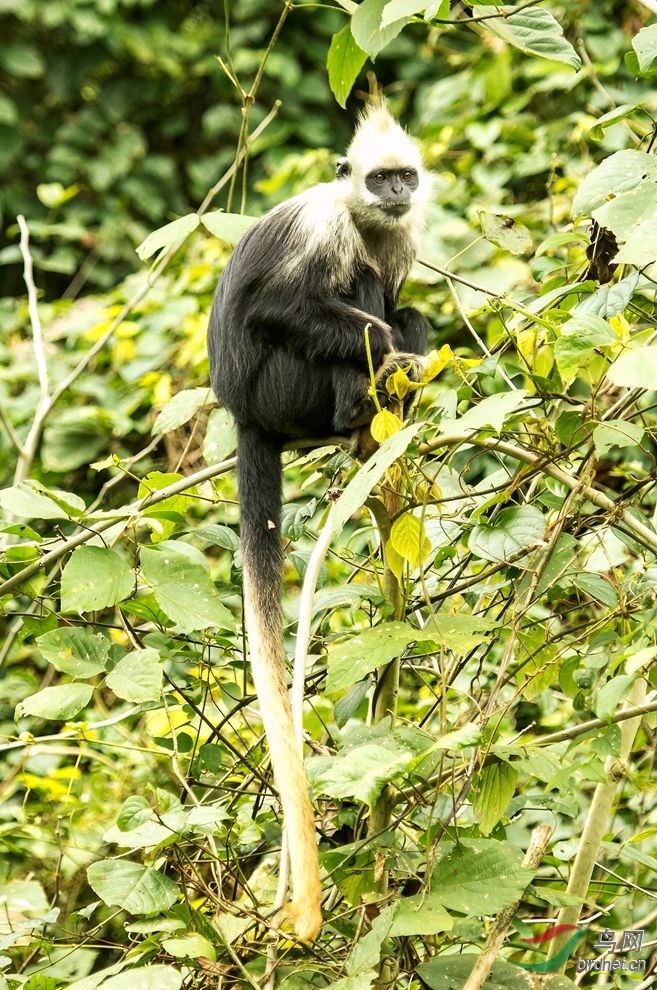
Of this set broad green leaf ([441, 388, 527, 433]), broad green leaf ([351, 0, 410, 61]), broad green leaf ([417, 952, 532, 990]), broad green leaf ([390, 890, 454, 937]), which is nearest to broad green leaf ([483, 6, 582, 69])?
broad green leaf ([351, 0, 410, 61])

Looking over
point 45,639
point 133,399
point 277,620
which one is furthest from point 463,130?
point 45,639

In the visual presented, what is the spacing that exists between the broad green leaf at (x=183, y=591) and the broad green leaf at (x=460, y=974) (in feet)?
2.69

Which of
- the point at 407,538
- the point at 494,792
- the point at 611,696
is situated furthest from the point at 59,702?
the point at 611,696

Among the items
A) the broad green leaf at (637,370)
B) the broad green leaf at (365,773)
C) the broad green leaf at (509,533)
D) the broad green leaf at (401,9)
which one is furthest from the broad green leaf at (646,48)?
the broad green leaf at (365,773)

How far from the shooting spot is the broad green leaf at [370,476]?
1914 millimetres

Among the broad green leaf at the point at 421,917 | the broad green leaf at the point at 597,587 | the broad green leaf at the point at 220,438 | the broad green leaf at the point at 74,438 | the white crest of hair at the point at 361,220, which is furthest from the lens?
the broad green leaf at the point at 74,438

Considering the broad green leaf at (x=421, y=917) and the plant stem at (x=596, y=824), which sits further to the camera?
the plant stem at (x=596, y=824)

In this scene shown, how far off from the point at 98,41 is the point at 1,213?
1.77 m

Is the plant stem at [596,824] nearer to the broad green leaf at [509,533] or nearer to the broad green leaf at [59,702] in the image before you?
the broad green leaf at [509,533]

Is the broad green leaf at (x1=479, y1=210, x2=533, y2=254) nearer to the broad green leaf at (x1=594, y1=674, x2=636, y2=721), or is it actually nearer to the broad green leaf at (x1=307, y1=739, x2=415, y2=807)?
the broad green leaf at (x1=594, y1=674, x2=636, y2=721)

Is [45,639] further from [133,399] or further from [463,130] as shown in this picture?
[463,130]

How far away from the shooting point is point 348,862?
7.69ft

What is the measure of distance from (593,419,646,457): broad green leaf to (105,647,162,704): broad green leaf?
1020 mm

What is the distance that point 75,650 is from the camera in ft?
8.02
